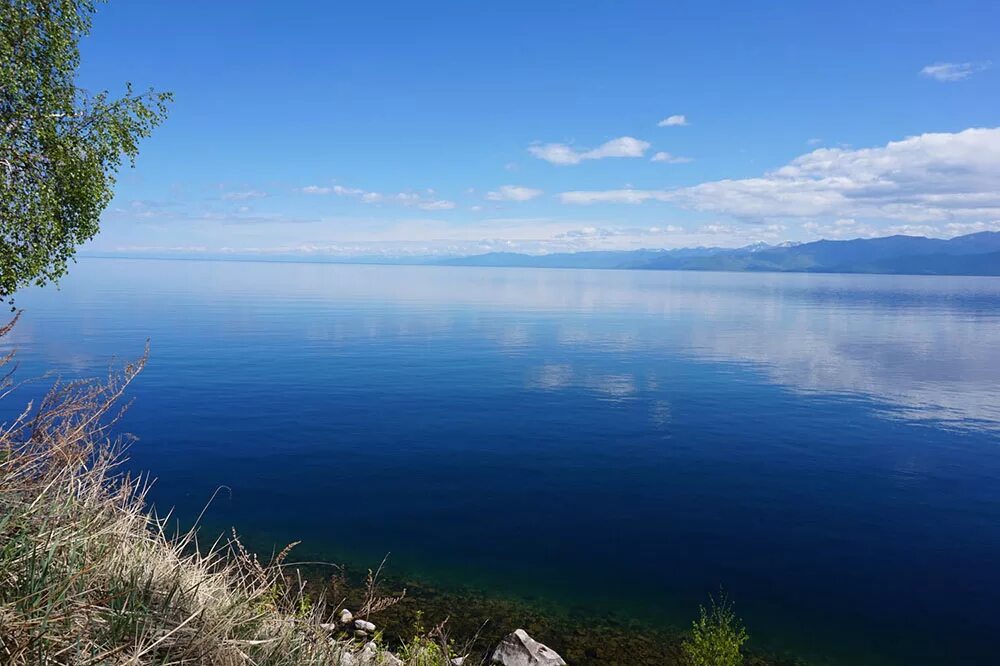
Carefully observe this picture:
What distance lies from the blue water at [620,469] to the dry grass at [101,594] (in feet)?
59.8

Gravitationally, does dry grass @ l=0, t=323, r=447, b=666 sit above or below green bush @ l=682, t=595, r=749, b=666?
above

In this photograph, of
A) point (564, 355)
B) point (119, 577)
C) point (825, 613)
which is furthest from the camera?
point (564, 355)

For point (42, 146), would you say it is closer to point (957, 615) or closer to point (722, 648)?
point (722, 648)

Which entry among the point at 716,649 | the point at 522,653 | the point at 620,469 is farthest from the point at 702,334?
the point at 522,653

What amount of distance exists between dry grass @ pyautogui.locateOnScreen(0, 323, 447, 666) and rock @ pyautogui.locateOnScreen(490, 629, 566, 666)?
11.1 meters

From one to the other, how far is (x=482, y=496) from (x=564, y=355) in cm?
4531

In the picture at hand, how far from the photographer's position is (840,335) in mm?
104688

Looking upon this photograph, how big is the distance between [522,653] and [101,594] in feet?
49.5

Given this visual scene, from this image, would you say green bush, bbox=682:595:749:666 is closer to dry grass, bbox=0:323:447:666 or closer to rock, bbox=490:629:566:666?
rock, bbox=490:629:566:666

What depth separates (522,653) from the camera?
18781 millimetres

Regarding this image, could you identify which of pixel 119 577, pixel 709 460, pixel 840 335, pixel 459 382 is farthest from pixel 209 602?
pixel 840 335

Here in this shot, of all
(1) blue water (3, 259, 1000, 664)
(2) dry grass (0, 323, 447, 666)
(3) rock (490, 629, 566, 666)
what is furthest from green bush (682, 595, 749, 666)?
(2) dry grass (0, 323, 447, 666)

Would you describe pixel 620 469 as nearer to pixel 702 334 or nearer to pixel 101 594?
pixel 101 594

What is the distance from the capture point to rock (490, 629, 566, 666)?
60.9ft
